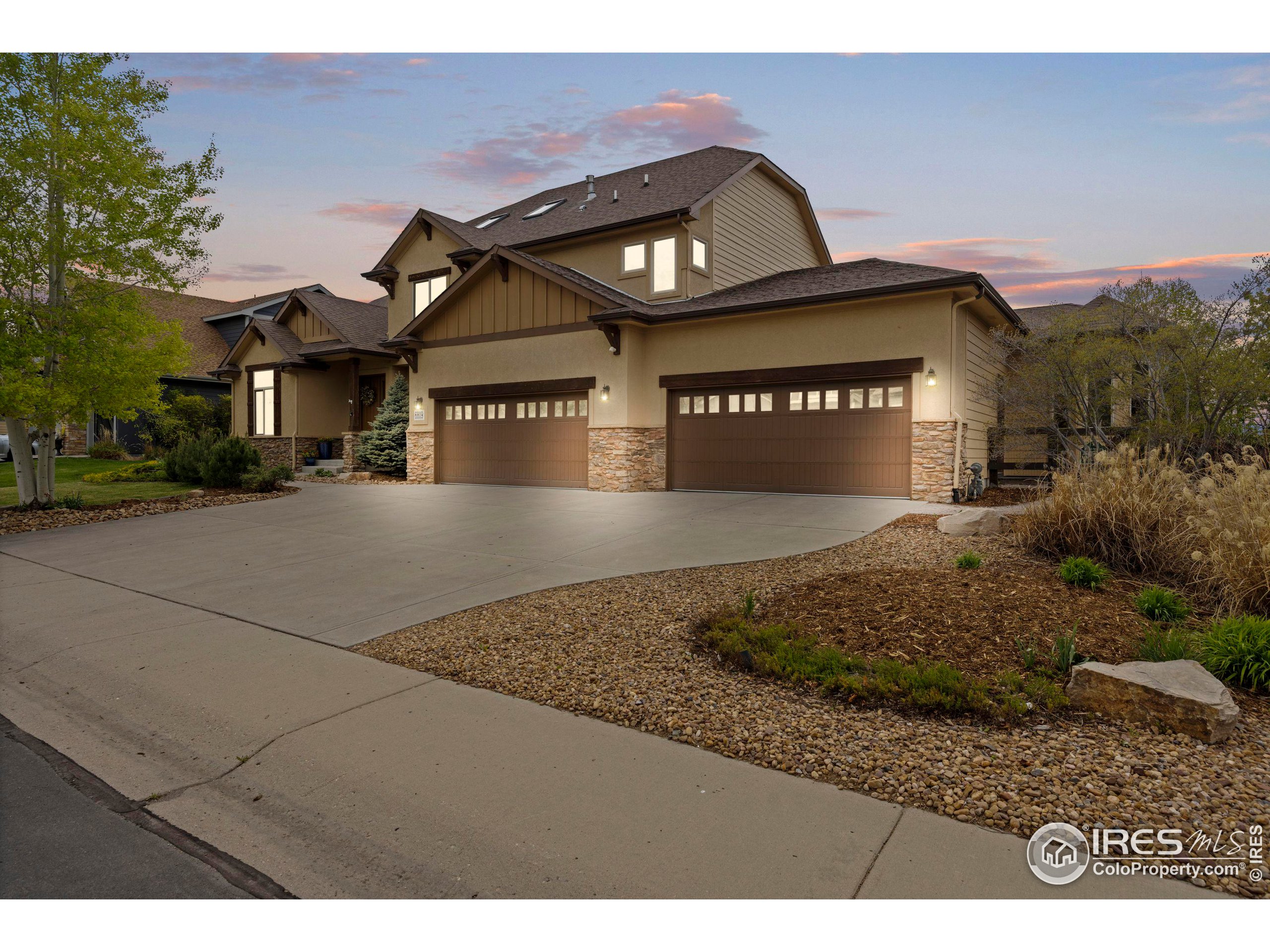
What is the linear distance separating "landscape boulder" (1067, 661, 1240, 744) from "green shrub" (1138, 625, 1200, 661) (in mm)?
318

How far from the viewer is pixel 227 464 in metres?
16.0

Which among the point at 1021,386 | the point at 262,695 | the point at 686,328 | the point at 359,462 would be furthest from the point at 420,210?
the point at 262,695

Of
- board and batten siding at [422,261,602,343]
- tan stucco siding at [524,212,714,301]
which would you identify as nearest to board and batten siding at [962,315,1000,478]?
tan stucco siding at [524,212,714,301]

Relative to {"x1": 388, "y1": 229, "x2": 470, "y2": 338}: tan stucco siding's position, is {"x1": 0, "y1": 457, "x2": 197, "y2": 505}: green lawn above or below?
below

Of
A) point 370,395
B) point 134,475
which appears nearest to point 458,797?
point 134,475

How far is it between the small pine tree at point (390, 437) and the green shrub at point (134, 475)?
5.08m

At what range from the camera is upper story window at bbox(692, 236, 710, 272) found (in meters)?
17.0

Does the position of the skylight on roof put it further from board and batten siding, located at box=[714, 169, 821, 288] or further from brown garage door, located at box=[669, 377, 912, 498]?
brown garage door, located at box=[669, 377, 912, 498]

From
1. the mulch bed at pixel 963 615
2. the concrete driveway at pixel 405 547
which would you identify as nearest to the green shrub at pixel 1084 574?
the mulch bed at pixel 963 615

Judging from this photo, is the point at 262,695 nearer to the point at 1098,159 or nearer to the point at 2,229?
the point at 1098,159

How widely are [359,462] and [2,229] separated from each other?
10999mm

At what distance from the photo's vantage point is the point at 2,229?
11.2 metres

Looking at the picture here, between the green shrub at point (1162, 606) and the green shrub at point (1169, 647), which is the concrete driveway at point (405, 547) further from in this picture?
the green shrub at point (1169, 647)
